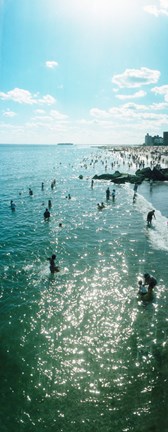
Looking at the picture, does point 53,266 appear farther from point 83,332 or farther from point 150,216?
point 150,216

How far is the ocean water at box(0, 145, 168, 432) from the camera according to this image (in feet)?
36.5

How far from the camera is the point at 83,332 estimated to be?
15656mm

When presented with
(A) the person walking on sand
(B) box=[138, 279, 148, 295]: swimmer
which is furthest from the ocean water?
(A) the person walking on sand

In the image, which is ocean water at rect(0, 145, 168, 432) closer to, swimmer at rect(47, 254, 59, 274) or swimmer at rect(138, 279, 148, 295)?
swimmer at rect(47, 254, 59, 274)

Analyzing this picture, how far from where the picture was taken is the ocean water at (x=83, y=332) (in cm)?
1113

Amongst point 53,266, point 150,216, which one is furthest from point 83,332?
point 150,216

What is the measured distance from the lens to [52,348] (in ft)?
47.7

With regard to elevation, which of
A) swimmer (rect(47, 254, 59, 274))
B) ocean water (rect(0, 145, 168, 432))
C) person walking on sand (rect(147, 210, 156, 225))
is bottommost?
ocean water (rect(0, 145, 168, 432))

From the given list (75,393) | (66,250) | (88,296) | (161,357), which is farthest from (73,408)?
(66,250)

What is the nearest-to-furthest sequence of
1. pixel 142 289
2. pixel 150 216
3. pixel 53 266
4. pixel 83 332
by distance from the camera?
pixel 83 332
pixel 142 289
pixel 53 266
pixel 150 216

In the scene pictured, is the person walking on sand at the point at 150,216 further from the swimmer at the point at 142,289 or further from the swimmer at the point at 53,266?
the swimmer at the point at 142,289

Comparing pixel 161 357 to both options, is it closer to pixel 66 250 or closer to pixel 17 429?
pixel 17 429

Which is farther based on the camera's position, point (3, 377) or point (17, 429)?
point (3, 377)

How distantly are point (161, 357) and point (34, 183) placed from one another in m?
61.6
